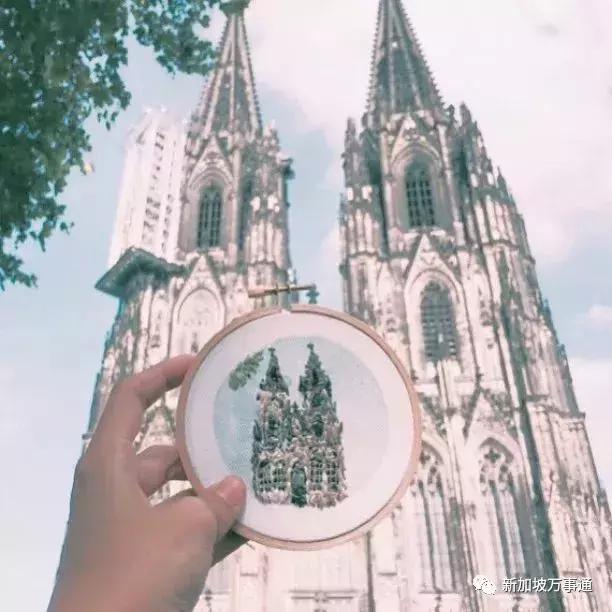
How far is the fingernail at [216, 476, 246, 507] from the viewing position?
235 cm

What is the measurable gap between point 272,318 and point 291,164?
29686 millimetres

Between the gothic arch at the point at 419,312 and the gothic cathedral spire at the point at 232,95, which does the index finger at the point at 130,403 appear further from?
the gothic cathedral spire at the point at 232,95

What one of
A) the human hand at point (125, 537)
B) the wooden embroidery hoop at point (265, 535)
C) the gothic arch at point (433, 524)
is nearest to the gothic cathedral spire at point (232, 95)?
the gothic arch at point (433, 524)

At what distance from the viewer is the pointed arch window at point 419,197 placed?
2491 centimetres

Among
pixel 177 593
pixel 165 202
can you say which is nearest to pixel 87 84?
pixel 177 593

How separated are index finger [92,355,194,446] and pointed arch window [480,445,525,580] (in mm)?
16996

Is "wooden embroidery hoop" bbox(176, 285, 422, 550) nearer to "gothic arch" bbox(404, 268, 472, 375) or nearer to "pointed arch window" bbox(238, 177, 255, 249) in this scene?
"gothic arch" bbox(404, 268, 472, 375)

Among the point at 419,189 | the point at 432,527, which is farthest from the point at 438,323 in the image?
the point at 432,527

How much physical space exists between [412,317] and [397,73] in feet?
51.0

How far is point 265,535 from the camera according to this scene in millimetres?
2541

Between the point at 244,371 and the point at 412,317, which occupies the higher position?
the point at 412,317

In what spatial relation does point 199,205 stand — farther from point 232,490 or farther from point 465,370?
point 232,490

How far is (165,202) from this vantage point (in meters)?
27.1

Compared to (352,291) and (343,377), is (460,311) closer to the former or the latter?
(352,291)
